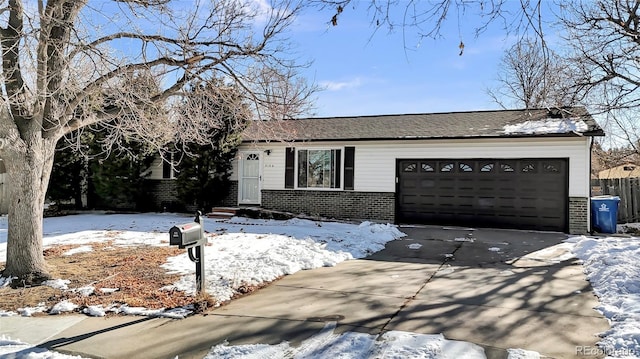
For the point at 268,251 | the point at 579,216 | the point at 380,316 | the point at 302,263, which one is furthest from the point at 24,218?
the point at 579,216

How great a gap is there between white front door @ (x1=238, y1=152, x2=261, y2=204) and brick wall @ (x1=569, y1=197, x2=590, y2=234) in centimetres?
1002

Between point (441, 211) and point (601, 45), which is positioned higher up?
point (601, 45)

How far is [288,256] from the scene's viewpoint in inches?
293

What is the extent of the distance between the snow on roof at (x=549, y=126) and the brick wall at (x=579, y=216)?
1.93 meters

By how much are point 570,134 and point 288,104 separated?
7835mm

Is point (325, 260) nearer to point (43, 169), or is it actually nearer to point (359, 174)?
point (43, 169)

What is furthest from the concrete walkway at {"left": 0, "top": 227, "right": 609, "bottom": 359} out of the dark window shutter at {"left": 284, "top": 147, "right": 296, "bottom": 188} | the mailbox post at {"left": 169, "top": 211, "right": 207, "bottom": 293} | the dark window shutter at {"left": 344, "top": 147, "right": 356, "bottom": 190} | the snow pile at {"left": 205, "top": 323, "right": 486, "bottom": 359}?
the dark window shutter at {"left": 284, "top": 147, "right": 296, "bottom": 188}

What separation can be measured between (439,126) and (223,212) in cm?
788

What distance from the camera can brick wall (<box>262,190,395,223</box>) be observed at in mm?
13820

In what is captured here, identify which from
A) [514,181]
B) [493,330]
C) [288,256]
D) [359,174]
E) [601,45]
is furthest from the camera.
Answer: [359,174]

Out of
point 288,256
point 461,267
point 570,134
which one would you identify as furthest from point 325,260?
point 570,134

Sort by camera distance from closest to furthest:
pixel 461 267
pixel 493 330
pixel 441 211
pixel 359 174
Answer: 1. pixel 493 330
2. pixel 461 267
3. pixel 441 211
4. pixel 359 174

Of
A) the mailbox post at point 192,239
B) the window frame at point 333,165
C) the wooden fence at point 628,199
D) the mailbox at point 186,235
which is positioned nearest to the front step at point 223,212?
the window frame at point 333,165

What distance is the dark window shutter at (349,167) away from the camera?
14.2m
